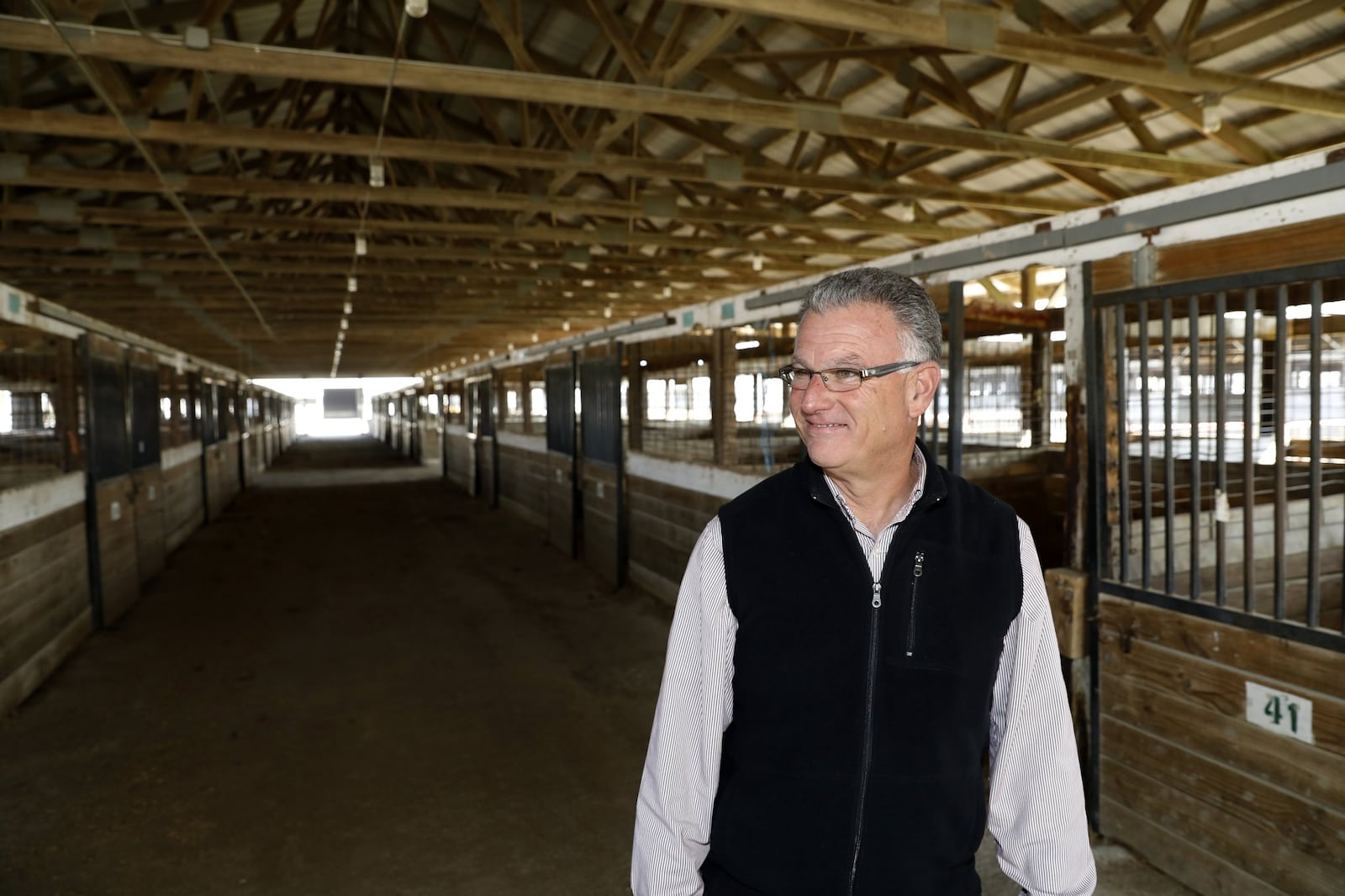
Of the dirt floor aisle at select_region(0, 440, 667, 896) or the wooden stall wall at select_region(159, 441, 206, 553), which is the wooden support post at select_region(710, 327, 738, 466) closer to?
the dirt floor aisle at select_region(0, 440, 667, 896)

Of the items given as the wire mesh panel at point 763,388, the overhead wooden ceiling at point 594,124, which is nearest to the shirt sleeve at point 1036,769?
the wire mesh panel at point 763,388

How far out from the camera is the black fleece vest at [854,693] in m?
1.32

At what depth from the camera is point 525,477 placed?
1214 cm

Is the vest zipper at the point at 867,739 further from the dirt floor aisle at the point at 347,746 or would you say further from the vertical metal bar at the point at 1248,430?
the dirt floor aisle at the point at 347,746

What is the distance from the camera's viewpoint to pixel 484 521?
12.2m

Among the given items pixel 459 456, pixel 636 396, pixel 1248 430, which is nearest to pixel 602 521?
pixel 636 396

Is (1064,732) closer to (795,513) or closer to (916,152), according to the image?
(795,513)

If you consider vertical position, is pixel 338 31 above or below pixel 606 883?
above

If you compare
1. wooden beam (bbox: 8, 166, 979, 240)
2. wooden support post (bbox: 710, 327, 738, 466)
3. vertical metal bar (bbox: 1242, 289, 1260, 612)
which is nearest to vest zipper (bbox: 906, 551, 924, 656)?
vertical metal bar (bbox: 1242, 289, 1260, 612)

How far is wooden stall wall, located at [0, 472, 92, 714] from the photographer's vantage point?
15.7 feet

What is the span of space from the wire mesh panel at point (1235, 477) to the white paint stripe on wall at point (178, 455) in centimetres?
910

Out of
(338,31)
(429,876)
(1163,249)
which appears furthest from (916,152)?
(429,876)

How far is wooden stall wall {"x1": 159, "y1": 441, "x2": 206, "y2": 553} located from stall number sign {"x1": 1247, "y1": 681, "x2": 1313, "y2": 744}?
955cm

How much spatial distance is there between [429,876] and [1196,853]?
2704 mm
